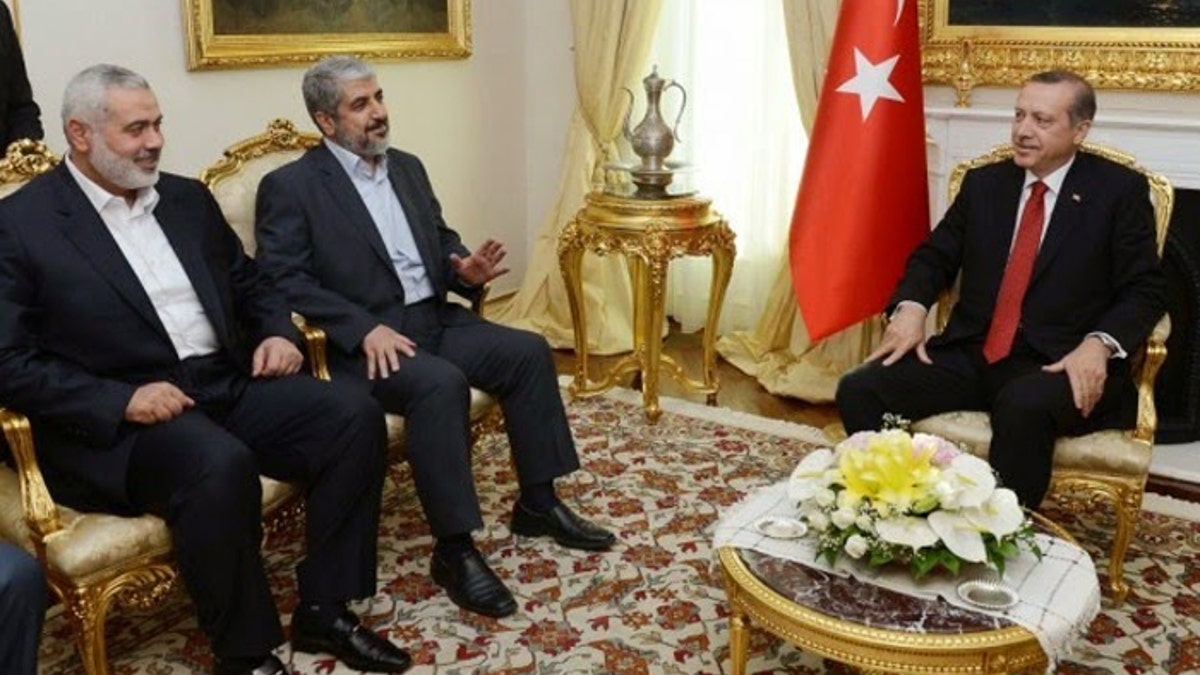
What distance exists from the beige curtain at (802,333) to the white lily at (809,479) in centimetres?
193

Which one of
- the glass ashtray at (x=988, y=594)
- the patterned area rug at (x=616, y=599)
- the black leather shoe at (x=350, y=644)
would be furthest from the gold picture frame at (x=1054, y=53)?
the black leather shoe at (x=350, y=644)

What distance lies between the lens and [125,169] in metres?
2.50

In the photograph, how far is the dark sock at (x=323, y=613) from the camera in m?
2.59

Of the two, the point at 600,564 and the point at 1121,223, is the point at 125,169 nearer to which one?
the point at 600,564

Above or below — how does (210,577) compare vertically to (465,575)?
above

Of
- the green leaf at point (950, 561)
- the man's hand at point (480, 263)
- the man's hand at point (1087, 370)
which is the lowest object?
the green leaf at point (950, 561)

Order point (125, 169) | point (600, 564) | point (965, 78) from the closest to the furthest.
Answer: point (125, 169) < point (600, 564) < point (965, 78)

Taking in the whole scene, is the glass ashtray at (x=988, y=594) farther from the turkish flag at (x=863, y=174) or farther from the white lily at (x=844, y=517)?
the turkish flag at (x=863, y=174)

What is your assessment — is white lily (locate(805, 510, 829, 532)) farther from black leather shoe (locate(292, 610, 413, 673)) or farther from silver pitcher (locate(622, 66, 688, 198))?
silver pitcher (locate(622, 66, 688, 198))

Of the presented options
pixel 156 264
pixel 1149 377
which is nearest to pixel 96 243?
pixel 156 264

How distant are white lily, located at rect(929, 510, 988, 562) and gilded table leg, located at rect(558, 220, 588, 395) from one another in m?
2.29

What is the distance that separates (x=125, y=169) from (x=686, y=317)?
10.4 feet

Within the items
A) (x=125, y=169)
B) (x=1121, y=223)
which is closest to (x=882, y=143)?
(x=1121, y=223)

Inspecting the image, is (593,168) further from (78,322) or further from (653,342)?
(78,322)
